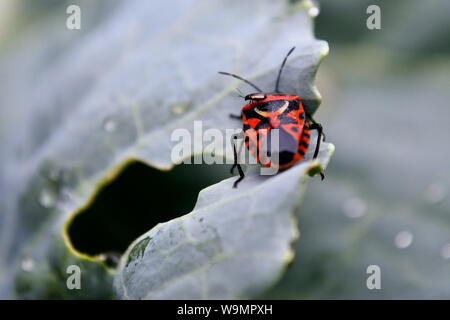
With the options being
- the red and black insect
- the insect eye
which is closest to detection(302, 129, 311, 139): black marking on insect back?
the red and black insect

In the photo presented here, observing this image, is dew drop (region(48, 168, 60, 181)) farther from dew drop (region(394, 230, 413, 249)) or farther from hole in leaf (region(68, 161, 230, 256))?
dew drop (region(394, 230, 413, 249))

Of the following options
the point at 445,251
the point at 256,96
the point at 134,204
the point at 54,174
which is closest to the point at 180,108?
the point at 256,96

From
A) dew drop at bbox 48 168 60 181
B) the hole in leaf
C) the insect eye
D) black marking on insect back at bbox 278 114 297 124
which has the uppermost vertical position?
the insect eye

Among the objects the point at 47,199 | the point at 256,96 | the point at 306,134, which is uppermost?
the point at 256,96

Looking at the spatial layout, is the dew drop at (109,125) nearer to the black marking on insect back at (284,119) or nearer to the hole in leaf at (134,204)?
the hole in leaf at (134,204)

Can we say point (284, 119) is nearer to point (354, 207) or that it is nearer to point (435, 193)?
point (354, 207)

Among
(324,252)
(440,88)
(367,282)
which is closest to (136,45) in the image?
(324,252)
